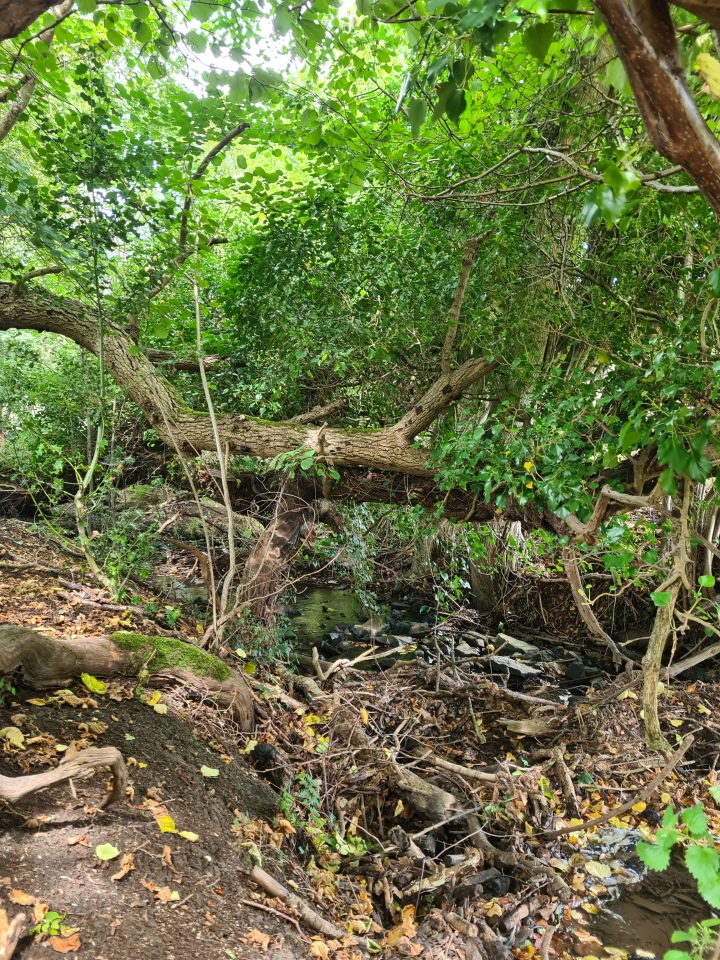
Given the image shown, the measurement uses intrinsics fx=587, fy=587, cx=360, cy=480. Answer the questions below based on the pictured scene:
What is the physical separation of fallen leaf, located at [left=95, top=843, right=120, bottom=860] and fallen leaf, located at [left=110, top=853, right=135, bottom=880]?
0.04 m

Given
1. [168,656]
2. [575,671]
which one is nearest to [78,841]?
[168,656]

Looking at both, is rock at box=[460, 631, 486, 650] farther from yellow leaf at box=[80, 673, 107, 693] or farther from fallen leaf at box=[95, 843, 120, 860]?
fallen leaf at box=[95, 843, 120, 860]

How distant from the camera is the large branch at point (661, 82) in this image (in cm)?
123

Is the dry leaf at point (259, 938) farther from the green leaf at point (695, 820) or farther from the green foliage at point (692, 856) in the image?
the green leaf at point (695, 820)

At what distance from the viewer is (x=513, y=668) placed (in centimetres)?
726

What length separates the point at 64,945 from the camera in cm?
204

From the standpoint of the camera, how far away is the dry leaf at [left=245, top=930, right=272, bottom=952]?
8.45ft

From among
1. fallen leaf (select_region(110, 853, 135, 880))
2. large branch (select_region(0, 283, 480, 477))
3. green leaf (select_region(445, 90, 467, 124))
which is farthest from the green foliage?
large branch (select_region(0, 283, 480, 477))

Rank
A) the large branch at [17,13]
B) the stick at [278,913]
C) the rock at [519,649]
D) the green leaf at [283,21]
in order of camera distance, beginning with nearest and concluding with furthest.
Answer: the large branch at [17,13], the green leaf at [283,21], the stick at [278,913], the rock at [519,649]

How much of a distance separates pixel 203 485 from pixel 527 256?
4.16m

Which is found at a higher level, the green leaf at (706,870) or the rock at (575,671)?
the green leaf at (706,870)

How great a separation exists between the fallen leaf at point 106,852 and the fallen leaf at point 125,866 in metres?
0.04

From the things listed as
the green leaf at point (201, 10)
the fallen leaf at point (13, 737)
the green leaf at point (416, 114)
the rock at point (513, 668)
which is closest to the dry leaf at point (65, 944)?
the fallen leaf at point (13, 737)

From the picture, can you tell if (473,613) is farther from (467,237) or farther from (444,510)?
(467,237)
